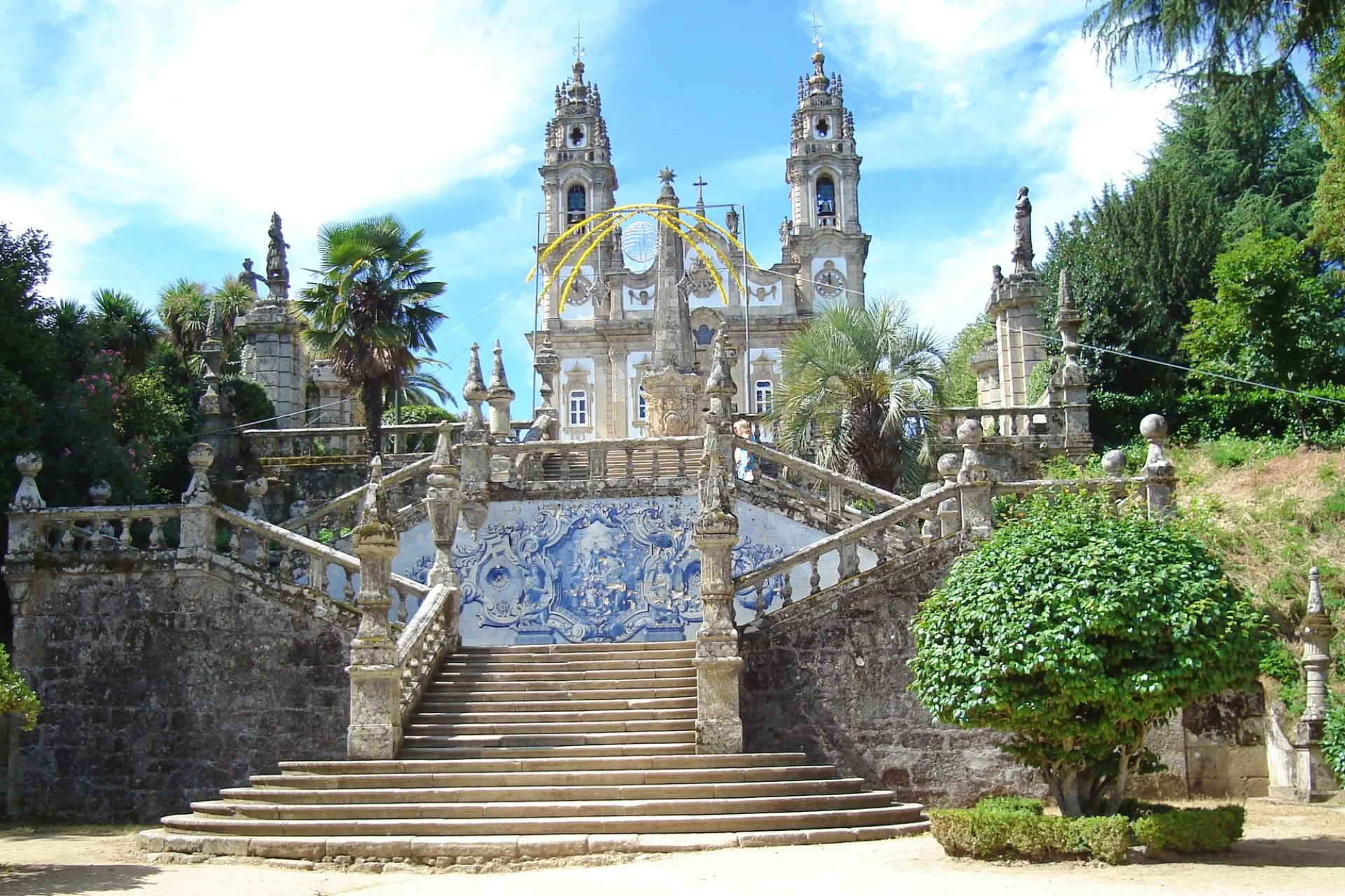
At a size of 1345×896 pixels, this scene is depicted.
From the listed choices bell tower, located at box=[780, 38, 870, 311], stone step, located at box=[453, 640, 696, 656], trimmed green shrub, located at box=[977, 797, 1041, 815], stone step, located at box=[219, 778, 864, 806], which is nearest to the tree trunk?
stone step, located at box=[453, 640, 696, 656]

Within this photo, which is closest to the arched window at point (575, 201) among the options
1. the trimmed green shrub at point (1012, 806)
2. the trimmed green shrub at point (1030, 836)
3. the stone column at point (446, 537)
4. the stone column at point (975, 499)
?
the stone column at point (446, 537)

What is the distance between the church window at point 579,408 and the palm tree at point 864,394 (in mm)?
31287

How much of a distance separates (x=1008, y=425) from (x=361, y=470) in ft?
41.6

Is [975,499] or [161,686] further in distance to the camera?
[161,686]

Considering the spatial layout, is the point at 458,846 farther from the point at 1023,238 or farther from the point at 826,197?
the point at 826,197

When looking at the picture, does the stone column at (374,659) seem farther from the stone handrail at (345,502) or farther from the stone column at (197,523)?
the stone handrail at (345,502)

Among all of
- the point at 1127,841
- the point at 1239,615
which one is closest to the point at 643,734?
the point at 1127,841

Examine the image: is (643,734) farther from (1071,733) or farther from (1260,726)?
(1260,726)

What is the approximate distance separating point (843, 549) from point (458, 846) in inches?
251

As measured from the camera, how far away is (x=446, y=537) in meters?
17.5

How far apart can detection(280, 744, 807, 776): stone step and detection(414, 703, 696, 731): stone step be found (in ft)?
2.66

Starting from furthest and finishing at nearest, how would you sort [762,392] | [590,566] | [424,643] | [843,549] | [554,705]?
[762,392] → [590,566] → [843,549] → [424,643] → [554,705]

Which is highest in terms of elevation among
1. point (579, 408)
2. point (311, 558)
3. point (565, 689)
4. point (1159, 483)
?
point (579, 408)

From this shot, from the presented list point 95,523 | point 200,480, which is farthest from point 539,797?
point 95,523
